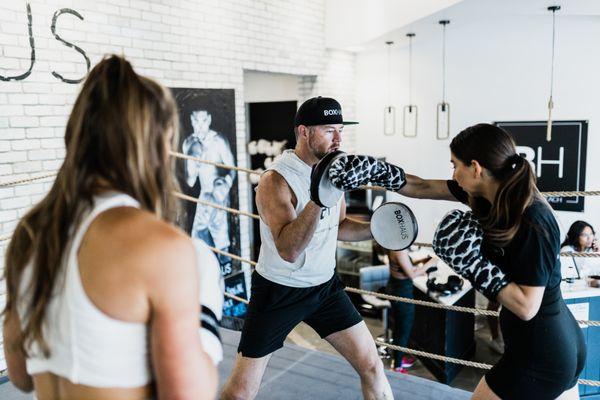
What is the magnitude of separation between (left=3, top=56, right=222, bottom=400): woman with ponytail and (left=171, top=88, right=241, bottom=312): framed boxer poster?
11.9ft

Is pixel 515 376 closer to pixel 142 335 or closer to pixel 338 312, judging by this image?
pixel 338 312

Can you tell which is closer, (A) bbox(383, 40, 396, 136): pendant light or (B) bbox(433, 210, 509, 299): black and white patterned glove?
(B) bbox(433, 210, 509, 299): black and white patterned glove

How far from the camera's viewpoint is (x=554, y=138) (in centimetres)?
580

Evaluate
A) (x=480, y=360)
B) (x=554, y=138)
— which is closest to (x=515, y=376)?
(x=480, y=360)

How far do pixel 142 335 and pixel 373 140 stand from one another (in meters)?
6.76

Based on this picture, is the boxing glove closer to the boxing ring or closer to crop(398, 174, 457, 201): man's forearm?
crop(398, 174, 457, 201): man's forearm

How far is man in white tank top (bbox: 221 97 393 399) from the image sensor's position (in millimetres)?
1812

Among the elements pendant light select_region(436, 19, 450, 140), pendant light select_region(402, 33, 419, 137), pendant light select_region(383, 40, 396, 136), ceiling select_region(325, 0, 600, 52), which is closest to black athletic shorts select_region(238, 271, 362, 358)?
ceiling select_region(325, 0, 600, 52)

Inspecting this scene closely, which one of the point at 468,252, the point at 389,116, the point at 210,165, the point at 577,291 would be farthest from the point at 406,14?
the point at 468,252

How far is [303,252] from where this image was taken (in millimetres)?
1863

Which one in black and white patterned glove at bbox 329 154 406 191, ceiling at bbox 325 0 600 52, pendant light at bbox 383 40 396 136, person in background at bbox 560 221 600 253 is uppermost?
ceiling at bbox 325 0 600 52

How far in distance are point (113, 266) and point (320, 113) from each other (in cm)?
125

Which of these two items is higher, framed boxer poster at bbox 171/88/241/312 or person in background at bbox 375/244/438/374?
framed boxer poster at bbox 171/88/241/312

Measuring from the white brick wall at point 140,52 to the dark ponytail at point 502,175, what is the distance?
119 inches
